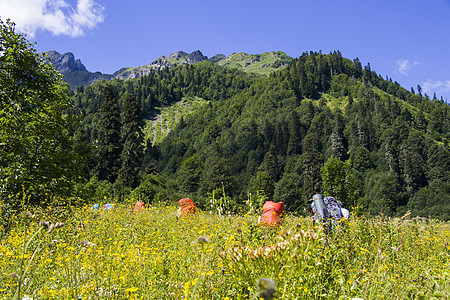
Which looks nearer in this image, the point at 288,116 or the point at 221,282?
the point at 221,282

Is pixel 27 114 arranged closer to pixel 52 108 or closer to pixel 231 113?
pixel 52 108

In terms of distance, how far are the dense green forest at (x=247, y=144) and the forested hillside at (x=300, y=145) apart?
364 millimetres

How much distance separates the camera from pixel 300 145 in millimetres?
122750

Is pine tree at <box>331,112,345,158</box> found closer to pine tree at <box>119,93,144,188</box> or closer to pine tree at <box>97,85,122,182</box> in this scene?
pine tree at <box>119,93,144,188</box>

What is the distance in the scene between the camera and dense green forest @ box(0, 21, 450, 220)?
11.3 meters

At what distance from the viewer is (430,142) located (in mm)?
115438

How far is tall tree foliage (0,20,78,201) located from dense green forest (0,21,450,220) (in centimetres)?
4

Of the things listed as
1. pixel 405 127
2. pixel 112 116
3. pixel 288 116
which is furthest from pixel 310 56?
pixel 112 116

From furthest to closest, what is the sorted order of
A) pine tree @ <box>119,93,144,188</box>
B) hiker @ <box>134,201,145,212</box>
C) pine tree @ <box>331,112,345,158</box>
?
pine tree @ <box>331,112,345,158</box> < pine tree @ <box>119,93,144,188</box> < hiker @ <box>134,201,145,212</box>

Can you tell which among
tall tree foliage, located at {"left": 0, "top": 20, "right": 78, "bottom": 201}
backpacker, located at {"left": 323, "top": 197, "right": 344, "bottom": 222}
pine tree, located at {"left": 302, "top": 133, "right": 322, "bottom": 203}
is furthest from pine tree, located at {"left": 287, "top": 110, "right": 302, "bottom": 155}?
backpacker, located at {"left": 323, "top": 197, "right": 344, "bottom": 222}

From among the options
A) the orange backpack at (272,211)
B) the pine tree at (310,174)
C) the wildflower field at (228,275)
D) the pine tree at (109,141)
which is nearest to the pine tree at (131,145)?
the pine tree at (109,141)

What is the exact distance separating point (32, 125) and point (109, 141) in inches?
1388

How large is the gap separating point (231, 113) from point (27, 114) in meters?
158

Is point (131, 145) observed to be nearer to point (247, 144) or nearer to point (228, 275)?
point (228, 275)
